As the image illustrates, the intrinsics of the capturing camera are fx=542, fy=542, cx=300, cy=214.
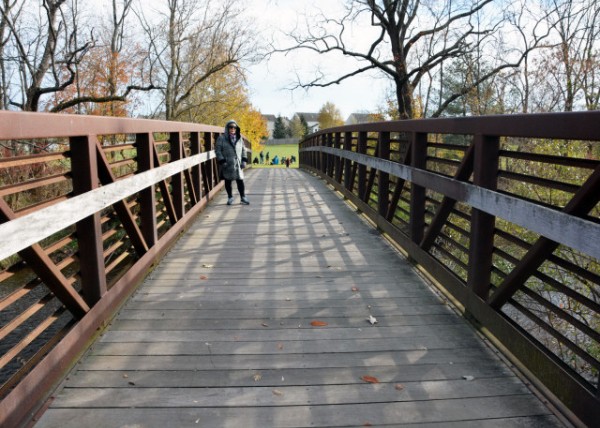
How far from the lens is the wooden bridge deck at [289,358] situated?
255 centimetres

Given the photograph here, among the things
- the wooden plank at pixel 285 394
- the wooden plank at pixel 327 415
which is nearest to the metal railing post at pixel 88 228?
the wooden plank at pixel 285 394

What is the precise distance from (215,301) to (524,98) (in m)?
21.1

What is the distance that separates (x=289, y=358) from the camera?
312 centimetres

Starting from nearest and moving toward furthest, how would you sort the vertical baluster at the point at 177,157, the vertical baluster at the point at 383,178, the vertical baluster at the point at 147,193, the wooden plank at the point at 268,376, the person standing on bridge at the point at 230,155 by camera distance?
the wooden plank at the point at 268,376
the vertical baluster at the point at 147,193
the vertical baluster at the point at 177,157
the vertical baluster at the point at 383,178
the person standing on bridge at the point at 230,155

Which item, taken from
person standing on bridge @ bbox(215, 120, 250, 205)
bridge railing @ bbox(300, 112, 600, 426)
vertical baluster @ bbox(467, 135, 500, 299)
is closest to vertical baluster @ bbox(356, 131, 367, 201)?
bridge railing @ bbox(300, 112, 600, 426)

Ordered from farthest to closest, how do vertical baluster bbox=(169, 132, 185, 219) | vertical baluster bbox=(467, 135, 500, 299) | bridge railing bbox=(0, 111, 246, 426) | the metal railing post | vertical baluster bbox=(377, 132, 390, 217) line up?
1. vertical baluster bbox=(377, 132, 390, 217)
2. vertical baluster bbox=(169, 132, 185, 219)
3. vertical baluster bbox=(467, 135, 500, 299)
4. the metal railing post
5. bridge railing bbox=(0, 111, 246, 426)

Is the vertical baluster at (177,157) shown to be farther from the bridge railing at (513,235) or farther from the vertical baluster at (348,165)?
the vertical baluster at (348,165)

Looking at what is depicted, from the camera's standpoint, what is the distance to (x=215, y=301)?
4.12 metres

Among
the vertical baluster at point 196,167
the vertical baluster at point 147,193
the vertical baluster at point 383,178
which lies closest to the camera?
the vertical baluster at point 147,193

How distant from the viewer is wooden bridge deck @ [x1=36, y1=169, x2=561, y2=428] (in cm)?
255

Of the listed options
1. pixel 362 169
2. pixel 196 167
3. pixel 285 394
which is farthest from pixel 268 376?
pixel 196 167

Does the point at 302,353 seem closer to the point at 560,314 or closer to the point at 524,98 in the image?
the point at 560,314

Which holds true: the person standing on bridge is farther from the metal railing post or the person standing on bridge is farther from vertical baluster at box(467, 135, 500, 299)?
vertical baluster at box(467, 135, 500, 299)

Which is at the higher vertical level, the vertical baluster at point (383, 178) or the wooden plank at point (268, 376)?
the vertical baluster at point (383, 178)
